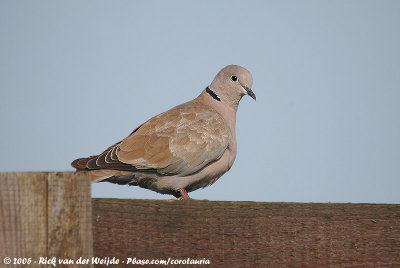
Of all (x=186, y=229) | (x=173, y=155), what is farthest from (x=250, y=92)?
(x=186, y=229)

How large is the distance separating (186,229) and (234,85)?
4.54m

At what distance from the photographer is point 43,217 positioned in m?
2.29

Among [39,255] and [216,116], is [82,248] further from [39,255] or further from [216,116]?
[216,116]

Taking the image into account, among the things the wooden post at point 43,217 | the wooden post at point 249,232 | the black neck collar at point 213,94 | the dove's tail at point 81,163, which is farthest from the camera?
the black neck collar at point 213,94

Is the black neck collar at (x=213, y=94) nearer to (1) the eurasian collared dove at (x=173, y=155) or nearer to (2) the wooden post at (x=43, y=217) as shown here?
(1) the eurasian collared dove at (x=173, y=155)

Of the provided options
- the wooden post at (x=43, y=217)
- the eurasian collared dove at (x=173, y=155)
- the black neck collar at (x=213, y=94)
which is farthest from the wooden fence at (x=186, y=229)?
the black neck collar at (x=213, y=94)

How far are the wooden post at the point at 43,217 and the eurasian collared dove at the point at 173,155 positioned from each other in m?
3.09

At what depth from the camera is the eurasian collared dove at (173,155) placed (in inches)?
221

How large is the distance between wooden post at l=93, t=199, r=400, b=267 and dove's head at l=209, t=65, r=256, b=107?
3.97 m

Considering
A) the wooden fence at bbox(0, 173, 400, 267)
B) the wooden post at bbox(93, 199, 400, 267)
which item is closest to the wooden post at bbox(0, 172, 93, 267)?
the wooden fence at bbox(0, 173, 400, 267)

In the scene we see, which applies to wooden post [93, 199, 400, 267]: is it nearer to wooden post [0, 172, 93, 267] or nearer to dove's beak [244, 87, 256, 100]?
wooden post [0, 172, 93, 267]

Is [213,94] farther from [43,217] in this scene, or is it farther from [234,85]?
[43,217]

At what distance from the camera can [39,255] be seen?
227 centimetres

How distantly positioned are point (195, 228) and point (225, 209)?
0.20 meters
